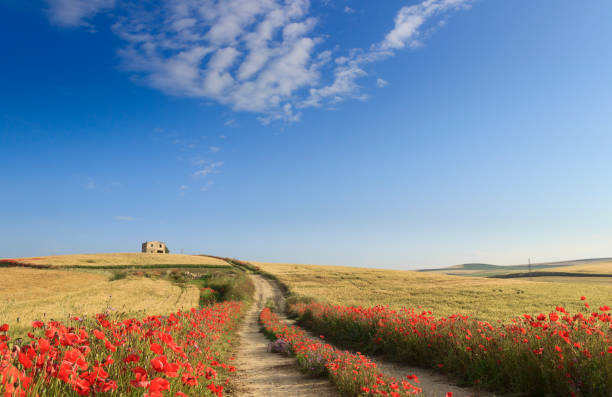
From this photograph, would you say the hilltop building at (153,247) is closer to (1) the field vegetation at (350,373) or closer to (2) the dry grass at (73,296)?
(2) the dry grass at (73,296)

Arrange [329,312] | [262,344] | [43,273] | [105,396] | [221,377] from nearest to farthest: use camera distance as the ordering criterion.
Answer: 1. [105,396]
2. [221,377]
3. [262,344]
4. [329,312]
5. [43,273]

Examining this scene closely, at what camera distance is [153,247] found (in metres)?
104

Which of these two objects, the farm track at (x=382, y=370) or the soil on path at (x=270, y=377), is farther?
the soil on path at (x=270, y=377)

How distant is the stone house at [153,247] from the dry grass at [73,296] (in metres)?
60.9

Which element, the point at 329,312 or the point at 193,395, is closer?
the point at 193,395

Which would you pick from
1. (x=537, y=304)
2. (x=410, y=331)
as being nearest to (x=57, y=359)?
(x=410, y=331)

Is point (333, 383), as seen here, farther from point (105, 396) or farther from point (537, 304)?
point (537, 304)

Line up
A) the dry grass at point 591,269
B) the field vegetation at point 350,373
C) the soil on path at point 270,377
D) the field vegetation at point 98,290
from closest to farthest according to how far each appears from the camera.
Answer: the field vegetation at point 350,373
the soil on path at point 270,377
the field vegetation at point 98,290
the dry grass at point 591,269

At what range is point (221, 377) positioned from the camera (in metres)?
8.05

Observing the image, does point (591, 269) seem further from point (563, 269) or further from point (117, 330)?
point (117, 330)

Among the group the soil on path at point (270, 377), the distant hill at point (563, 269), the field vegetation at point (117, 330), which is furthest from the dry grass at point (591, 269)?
the soil on path at point (270, 377)

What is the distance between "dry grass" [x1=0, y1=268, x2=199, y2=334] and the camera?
21156 millimetres

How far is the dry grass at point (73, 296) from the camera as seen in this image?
69.4ft

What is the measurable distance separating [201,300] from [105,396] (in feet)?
111
